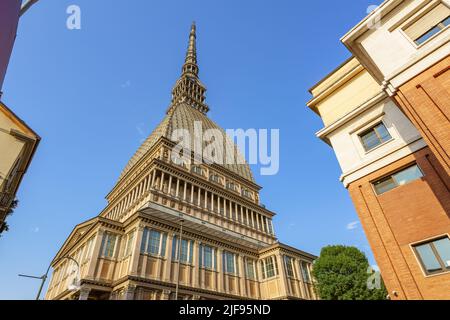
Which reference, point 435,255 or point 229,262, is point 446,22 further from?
point 229,262

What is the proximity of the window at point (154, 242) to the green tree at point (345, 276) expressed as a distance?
2036cm

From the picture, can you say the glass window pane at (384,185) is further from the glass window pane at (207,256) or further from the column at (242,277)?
the column at (242,277)

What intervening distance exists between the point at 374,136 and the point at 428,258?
26.4 ft

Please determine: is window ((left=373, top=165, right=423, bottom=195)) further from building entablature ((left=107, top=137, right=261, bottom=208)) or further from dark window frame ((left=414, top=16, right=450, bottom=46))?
building entablature ((left=107, top=137, right=261, bottom=208))

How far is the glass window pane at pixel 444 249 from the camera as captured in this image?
11756 mm

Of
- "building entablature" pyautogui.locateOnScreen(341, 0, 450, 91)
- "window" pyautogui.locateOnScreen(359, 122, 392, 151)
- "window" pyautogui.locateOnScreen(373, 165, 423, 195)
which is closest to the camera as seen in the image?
"building entablature" pyautogui.locateOnScreen(341, 0, 450, 91)

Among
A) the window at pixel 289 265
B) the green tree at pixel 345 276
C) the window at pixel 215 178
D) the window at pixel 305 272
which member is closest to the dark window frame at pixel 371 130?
the green tree at pixel 345 276

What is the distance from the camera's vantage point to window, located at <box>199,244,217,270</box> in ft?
93.6

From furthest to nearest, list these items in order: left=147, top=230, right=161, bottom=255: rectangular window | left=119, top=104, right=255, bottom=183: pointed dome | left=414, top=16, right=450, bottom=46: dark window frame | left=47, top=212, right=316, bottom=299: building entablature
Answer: left=119, top=104, right=255, bottom=183: pointed dome < left=147, top=230, right=161, bottom=255: rectangular window < left=47, top=212, right=316, bottom=299: building entablature < left=414, top=16, right=450, bottom=46: dark window frame

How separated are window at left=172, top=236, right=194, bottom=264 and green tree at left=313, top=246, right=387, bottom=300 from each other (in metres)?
17.1

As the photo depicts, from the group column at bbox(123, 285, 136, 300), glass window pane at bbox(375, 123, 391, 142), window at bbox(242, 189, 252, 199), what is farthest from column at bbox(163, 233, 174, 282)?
window at bbox(242, 189, 252, 199)

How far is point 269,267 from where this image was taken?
1305 inches

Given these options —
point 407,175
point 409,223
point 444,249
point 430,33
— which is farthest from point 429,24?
point 444,249

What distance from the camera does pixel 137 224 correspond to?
25312 millimetres
